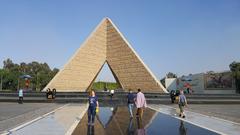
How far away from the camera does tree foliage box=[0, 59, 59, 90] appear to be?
80.0 m

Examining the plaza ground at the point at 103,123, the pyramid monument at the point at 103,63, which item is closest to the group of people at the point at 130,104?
the plaza ground at the point at 103,123

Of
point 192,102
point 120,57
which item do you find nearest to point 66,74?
point 120,57

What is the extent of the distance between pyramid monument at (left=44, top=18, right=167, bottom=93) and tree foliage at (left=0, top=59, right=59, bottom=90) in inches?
1672

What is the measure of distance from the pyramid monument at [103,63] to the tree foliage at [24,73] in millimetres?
42462

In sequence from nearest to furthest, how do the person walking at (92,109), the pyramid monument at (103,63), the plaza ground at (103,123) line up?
the plaza ground at (103,123) → the person walking at (92,109) → the pyramid monument at (103,63)

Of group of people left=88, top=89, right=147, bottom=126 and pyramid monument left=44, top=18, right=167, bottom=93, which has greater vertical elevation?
pyramid monument left=44, top=18, right=167, bottom=93

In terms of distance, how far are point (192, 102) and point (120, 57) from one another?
619 inches

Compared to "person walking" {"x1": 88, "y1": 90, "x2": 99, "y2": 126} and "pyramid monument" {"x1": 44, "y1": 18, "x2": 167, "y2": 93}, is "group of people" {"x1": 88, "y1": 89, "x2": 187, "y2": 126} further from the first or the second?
"pyramid monument" {"x1": 44, "y1": 18, "x2": 167, "y2": 93}

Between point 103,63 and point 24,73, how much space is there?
182ft

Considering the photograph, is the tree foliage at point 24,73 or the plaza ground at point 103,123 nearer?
the plaza ground at point 103,123

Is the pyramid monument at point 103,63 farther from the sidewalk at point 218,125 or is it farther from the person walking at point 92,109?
the person walking at point 92,109

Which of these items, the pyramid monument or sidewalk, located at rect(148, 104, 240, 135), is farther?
the pyramid monument

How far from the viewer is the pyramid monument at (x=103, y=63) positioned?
37.5 meters

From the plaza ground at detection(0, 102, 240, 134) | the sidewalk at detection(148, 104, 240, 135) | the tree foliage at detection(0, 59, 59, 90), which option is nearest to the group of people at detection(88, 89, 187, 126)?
the plaza ground at detection(0, 102, 240, 134)
